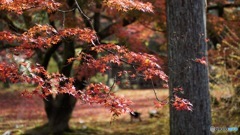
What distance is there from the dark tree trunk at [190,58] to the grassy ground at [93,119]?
1816 millimetres

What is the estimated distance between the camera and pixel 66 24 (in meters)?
7.19

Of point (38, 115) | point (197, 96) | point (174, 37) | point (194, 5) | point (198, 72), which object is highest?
point (194, 5)

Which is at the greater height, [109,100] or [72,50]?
[72,50]

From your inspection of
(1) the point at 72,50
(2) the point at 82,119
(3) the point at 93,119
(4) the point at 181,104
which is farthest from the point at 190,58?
(2) the point at 82,119

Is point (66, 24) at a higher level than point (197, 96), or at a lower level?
higher

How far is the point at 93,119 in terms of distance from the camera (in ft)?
38.8

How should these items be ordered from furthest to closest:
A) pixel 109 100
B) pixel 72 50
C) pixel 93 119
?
pixel 93 119 → pixel 72 50 → pixel 109 100

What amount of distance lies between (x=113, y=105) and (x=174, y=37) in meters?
2.45

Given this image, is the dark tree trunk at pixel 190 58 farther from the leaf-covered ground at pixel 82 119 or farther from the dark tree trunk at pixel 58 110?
the dark tree trunk at pixel 58 110

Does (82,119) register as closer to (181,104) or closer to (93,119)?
(93,119)

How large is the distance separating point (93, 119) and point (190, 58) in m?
6.61

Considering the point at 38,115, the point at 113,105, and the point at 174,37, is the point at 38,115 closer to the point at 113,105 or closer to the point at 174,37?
the point at 174,37

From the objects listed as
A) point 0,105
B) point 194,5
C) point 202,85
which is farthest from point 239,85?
point 0,105

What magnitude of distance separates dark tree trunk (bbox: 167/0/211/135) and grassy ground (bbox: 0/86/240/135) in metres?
1.82
